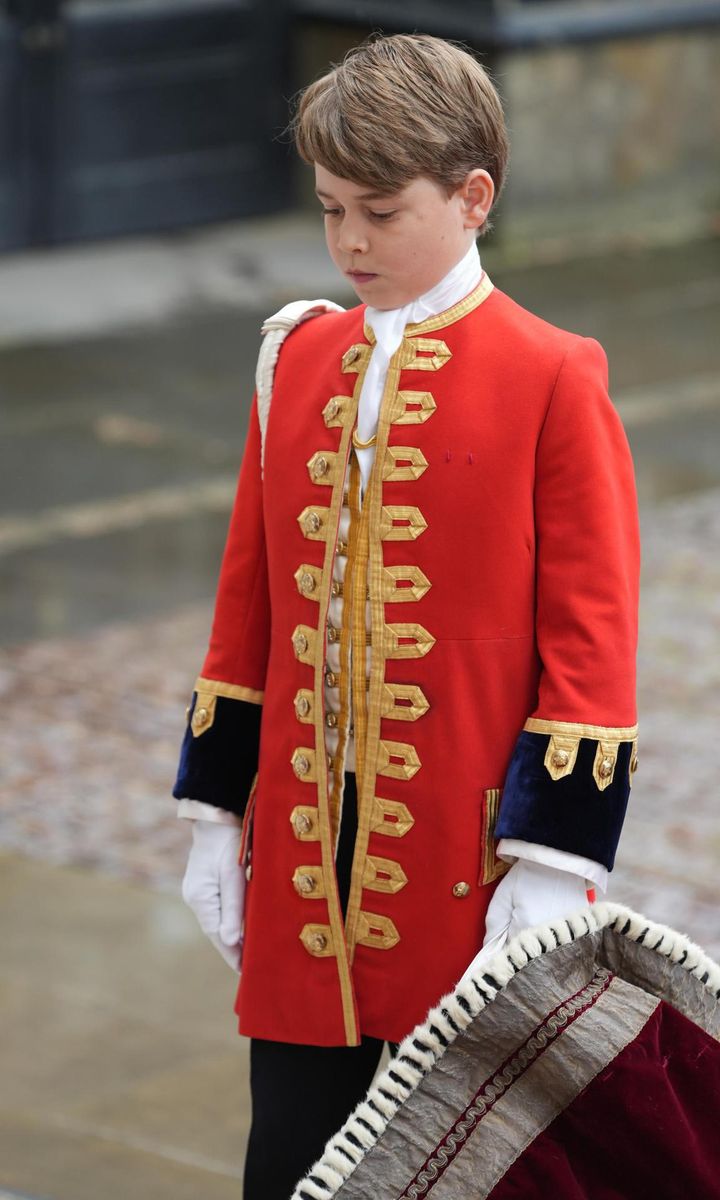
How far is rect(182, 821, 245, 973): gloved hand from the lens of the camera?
113 inches

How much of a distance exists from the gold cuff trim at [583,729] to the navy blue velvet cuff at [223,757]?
465mm

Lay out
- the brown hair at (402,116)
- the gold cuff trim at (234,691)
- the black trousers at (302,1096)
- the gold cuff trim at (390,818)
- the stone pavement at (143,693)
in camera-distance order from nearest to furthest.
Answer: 1. the brown hair at (402,116)
2. the gold cuff trim at (390,818)
3. the black trousers at (302,1096)
4. the gold cuff trim at (234,691)
5. the stone pavement at (143,693)

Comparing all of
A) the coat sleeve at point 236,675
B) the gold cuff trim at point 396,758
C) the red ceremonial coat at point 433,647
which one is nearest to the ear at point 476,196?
the red ceremonial coat at point 433,647

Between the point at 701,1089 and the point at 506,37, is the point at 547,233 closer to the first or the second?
the point at 506,37

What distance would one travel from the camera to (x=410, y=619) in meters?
2.62

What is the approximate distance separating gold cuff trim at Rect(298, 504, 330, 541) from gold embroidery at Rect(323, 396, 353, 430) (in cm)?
11

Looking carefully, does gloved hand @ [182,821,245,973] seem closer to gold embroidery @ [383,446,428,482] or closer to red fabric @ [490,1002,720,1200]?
gold embroidery @ [383,446,428,482]

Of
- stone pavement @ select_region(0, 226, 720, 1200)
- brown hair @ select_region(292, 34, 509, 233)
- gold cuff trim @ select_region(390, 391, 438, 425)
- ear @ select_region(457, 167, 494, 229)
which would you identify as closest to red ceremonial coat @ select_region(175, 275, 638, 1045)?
gold cuff trim @ select_region(390, 391, 438, 425)

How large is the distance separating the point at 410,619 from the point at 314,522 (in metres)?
0.19

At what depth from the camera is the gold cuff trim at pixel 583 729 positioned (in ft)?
8.33

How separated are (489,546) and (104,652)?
4197 millimetres

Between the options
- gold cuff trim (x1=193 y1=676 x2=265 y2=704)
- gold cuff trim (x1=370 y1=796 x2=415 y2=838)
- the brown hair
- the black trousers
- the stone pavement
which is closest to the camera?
the brown hair

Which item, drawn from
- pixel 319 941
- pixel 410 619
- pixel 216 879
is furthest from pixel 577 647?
pixel 216 879

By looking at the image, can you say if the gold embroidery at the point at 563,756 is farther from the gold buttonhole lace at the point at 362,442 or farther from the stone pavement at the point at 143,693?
the stone pavement at the point at 143,693
